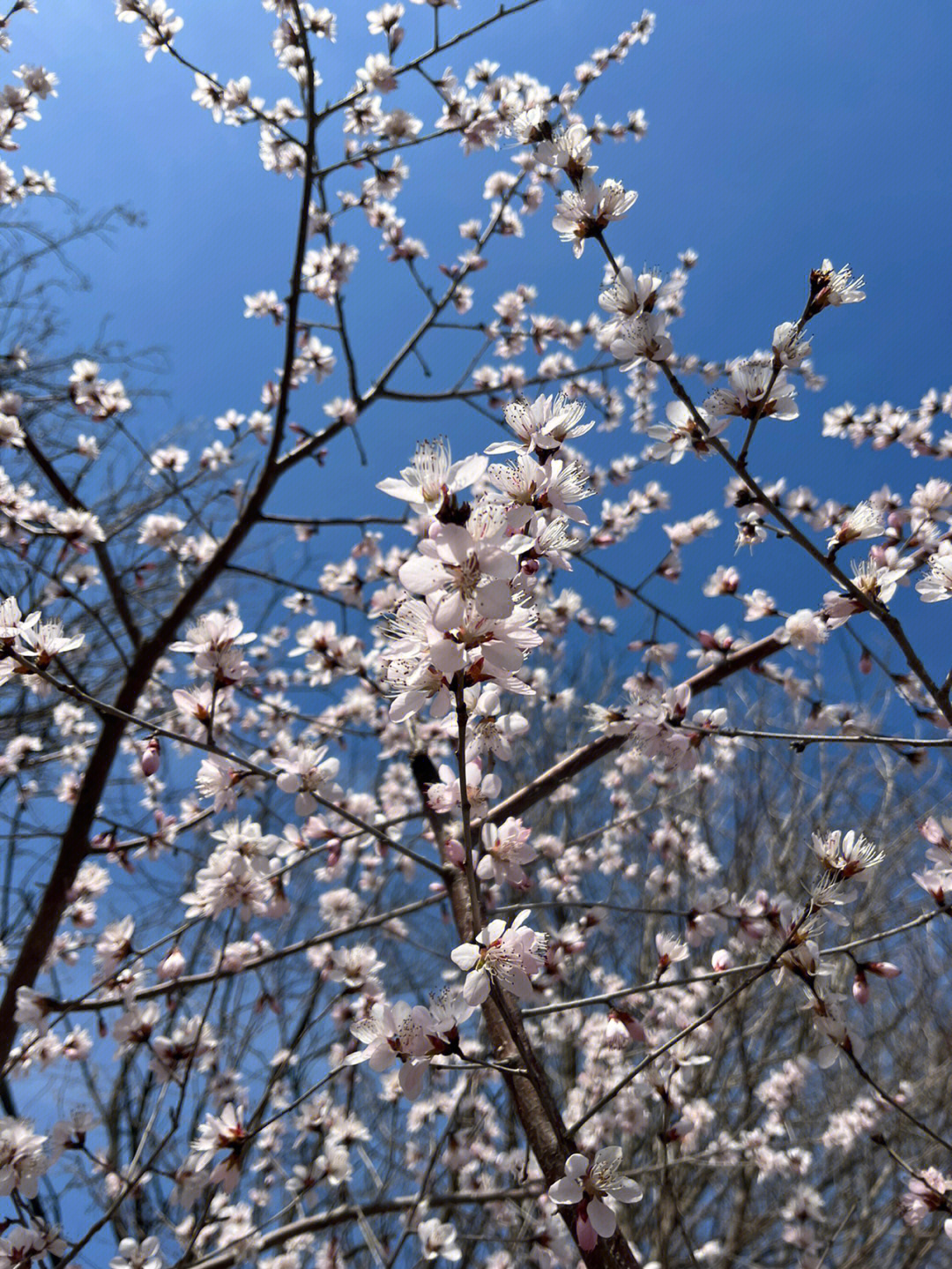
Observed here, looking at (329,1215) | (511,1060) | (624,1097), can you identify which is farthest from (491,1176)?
(511,1060)

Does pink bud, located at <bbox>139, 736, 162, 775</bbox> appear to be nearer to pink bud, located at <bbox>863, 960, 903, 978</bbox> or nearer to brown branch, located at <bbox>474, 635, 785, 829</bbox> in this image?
brown branch, located at <bbox>474, 635, 785, 829</bbox>

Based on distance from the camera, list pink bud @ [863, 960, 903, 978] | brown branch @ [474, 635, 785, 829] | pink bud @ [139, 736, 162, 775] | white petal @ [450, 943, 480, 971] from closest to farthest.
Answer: white petal @ [450, 943, 480, 971], pink bud @ [863, 960, 903, 978], pink bud @ [139, 736, 162, 775], brown branch @ [474, 635, 785, 829]

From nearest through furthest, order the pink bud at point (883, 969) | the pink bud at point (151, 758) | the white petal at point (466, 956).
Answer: the white petal at point (466, 956) < the pink bud at point (883, 969) < the pink bud at point (151, 758)

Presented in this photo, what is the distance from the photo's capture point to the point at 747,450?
1404 mm

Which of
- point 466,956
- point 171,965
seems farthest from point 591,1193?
point 171,965

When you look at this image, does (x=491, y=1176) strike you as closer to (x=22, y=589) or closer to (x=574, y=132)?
(x=22, y=589)

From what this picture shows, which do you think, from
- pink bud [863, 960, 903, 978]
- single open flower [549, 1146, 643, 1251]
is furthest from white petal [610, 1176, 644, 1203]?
pink bud [863, 960, 903, 978]

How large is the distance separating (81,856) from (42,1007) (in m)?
0.68

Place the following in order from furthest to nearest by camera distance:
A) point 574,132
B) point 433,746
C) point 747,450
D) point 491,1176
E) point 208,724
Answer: point 491,1176 < point 433,746 < point 208,724 < point 574,132 < point 747,450

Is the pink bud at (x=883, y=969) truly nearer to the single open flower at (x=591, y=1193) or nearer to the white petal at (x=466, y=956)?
the single open flower at (x=591, y=1193)

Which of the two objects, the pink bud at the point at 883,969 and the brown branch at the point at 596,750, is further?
the brown branch at the point at 596,750

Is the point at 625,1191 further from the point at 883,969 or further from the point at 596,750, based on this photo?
the point at 596,750

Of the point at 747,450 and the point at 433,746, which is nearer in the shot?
the point at 747,450

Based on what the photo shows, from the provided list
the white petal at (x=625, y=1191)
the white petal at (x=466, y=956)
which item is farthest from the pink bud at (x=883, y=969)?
the white petal at (x=466, y=956)
